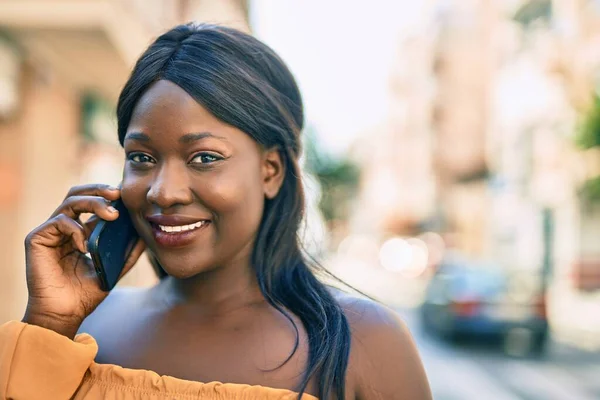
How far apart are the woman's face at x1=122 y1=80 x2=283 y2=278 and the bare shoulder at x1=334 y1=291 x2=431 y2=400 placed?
38cm

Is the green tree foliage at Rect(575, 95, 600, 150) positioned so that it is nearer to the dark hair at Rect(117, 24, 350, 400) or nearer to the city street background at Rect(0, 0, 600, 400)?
the city street background at Rect(0, 0, 600, 400)

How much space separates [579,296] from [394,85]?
158ft

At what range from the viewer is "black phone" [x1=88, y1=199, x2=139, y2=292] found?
1.75 m

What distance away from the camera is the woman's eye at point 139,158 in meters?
1.67

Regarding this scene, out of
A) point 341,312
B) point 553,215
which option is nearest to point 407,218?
Answer: point 553,215

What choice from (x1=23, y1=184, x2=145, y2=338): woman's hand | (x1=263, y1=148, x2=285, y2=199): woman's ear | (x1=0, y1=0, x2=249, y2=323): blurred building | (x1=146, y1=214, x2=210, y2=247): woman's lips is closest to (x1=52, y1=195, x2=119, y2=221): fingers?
(x1=23, y1=184, x2=145, y2=338): woman's hand

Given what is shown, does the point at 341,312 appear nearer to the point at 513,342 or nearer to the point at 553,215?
the point at 513,342

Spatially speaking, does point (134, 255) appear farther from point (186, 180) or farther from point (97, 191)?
point (186, 180)

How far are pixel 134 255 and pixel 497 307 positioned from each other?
33.7ft

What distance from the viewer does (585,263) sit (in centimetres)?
2056

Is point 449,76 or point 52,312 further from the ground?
point 449,76

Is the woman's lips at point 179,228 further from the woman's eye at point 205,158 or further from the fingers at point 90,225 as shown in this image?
the fingers at point 90,225

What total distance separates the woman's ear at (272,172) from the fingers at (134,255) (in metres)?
0.37

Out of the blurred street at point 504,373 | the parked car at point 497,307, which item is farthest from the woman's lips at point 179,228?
the parked car at point 497,307
